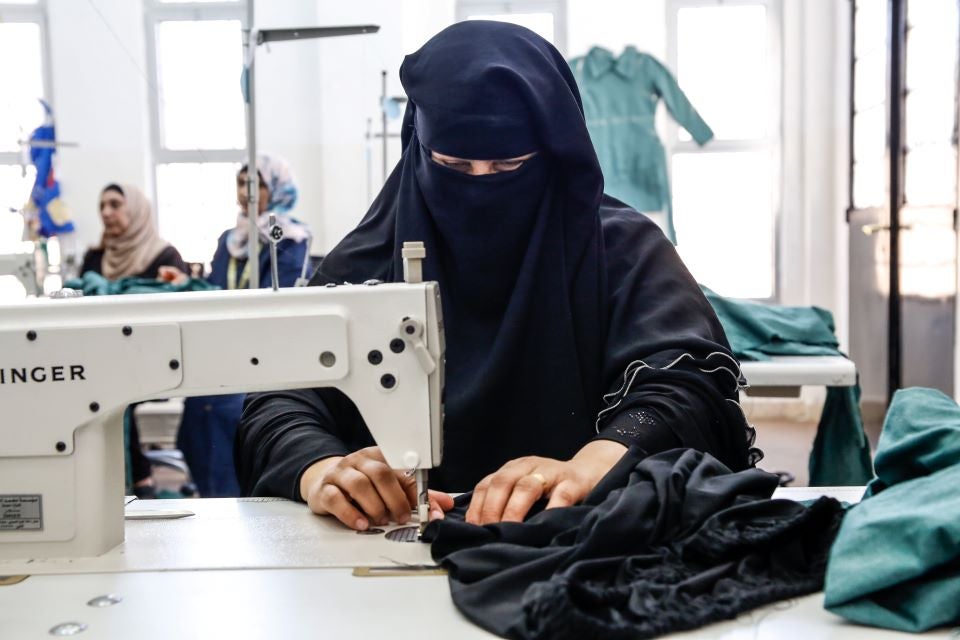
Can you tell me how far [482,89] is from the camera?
4.22ft

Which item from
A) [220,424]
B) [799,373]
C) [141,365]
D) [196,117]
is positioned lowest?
[220,424]

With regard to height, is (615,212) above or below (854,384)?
above

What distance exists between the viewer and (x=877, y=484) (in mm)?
1004

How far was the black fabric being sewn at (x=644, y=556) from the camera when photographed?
0.80 metres

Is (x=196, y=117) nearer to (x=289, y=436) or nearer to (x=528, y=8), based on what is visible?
(x=528, y=8)

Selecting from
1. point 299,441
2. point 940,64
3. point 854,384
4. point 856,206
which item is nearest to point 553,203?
point 299,441

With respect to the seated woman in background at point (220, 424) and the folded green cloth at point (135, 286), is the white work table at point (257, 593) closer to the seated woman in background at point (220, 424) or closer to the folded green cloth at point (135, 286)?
the seated woman in background at point (220, 424)

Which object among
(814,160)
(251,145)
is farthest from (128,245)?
(814,160)

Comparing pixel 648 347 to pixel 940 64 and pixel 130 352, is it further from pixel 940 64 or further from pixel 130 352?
pixel 940 64

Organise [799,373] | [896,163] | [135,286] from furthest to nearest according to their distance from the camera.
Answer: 1. [896,163]
2. [135,286]
3. [799,373]

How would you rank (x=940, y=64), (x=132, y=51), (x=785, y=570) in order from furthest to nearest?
(x=132, y=51) → (x=940, y=64) → (x=785, y=570)

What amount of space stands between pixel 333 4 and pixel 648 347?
15.4 feet

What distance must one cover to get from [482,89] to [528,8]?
190 inches

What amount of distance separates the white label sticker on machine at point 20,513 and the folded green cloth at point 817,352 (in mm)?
1956
